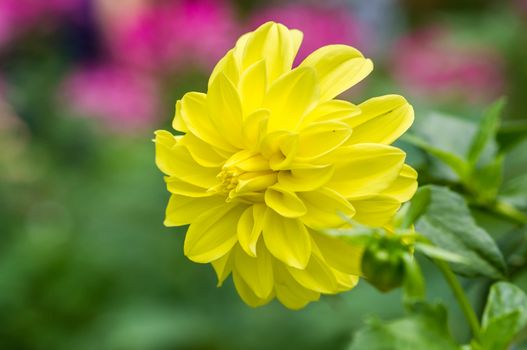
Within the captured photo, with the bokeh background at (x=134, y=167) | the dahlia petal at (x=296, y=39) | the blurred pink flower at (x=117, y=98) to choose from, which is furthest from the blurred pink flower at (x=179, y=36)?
the dahlia petal at (x=296, y=39)

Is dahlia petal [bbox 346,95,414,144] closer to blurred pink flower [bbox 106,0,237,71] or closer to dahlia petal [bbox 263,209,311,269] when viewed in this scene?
dahlia petal [bbox 263,209,311,269]

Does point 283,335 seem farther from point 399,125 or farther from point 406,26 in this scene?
point 406,26

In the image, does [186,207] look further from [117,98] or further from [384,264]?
[117,98]

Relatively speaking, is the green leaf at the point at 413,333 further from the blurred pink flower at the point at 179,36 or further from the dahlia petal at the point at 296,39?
the blurred pink flower at the point at 179,36

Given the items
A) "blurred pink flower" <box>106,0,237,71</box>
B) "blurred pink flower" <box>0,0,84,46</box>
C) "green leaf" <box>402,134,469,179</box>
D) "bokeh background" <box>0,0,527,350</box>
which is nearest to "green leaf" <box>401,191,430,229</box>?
"green leaf" <box>402,134,469,179</box>

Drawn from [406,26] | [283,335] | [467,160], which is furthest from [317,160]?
[406,26]
